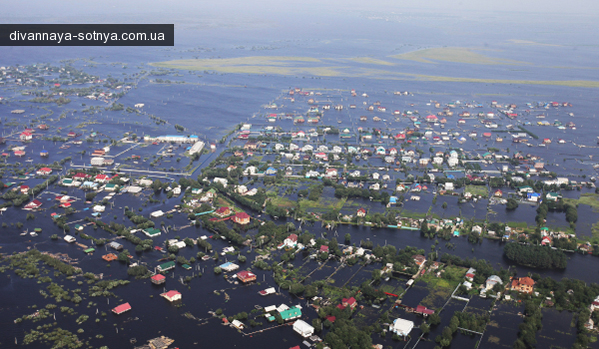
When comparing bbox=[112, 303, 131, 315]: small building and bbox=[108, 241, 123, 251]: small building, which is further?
bbox=[108, 241, 123, 251]: small building

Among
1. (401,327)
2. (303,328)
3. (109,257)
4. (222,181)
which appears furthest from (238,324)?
(222,181)

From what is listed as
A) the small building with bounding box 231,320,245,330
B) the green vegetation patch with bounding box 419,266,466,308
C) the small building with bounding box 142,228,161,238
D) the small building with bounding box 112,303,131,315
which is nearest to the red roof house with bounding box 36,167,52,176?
the small building with bounding box 142,228,161,238

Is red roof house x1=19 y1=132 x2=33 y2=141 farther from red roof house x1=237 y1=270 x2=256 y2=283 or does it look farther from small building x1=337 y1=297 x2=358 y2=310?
small building x1=337 y1=297 x2=358 y2=310

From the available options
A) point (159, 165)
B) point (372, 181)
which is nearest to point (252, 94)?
point (159, 165)

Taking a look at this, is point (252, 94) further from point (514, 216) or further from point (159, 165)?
point (514, 216)

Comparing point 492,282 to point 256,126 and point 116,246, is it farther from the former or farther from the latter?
point 256,126

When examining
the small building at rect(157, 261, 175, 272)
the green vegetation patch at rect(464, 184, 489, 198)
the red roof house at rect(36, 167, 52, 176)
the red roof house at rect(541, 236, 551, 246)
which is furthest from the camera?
the red roof house at rect(36, 167, 52, 176)
